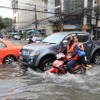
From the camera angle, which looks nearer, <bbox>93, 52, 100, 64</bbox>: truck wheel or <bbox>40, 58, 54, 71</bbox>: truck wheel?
<bbox>40, 58, 54, 71</bbox>: truck wheel

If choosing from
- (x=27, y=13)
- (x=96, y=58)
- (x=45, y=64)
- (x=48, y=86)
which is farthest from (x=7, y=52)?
(x=27, y=13)

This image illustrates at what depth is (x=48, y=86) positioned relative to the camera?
7715 millimetres

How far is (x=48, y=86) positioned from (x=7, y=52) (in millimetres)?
4747

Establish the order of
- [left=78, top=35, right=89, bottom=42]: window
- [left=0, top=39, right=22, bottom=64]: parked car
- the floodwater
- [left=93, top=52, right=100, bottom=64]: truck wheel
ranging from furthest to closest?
[left=93, top=52, right=100, bottom=64]: truck wheel < [left=0, top=39, right=22, bottom=64]: parked car < [left=78, top=35, right=89, bottom=42]: window < the floodwater

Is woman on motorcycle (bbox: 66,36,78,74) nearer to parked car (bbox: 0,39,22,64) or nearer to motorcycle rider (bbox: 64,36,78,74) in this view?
motorcycle rider (bbox: 64,36,78,74)

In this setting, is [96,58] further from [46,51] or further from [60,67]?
[60,67]

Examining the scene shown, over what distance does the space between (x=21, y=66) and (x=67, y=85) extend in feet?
13.6

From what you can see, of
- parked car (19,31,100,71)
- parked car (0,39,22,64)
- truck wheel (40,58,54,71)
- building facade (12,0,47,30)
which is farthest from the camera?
building facade (12,0,47,30)

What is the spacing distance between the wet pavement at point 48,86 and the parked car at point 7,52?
5.91 feet

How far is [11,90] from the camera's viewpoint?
7.33 metres

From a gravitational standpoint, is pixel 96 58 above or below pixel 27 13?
below

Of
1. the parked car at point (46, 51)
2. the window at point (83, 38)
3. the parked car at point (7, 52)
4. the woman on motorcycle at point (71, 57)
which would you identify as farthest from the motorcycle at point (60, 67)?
the parked car at point (7, 52)

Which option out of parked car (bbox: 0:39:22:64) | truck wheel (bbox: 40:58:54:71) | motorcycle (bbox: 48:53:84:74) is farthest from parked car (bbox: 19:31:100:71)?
motorcycle (bbox: 48:53:84:74)

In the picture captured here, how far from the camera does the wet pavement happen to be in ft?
21.8
